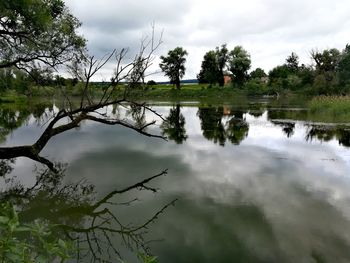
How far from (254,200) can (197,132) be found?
9.06 meters

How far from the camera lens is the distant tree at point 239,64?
6431 centimetres

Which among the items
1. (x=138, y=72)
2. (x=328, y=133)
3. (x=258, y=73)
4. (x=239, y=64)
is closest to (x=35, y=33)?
(x=138, y=72)

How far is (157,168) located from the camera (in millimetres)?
8578

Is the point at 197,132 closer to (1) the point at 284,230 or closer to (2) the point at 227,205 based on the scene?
(2) the point at 227,205

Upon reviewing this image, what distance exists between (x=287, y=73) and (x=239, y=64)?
30.0 feet

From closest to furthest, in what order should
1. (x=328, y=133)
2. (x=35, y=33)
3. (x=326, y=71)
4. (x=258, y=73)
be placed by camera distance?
(x=35, y=33) → (x=328, y=133) → (x=326, y=71) → (x=258, y=73)

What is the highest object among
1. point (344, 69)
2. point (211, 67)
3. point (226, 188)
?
point (211, 67)

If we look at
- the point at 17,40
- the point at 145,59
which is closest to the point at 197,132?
the point at 145,59

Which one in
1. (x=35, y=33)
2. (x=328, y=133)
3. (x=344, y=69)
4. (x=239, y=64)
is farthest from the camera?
(x=239, y=64)

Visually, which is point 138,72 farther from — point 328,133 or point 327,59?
point 327,59

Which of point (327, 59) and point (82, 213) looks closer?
point (82, 213)

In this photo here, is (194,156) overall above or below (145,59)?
below

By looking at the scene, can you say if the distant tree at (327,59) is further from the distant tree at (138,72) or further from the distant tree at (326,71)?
the distant tree at (138,72)

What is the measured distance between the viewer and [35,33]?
33.6ft
